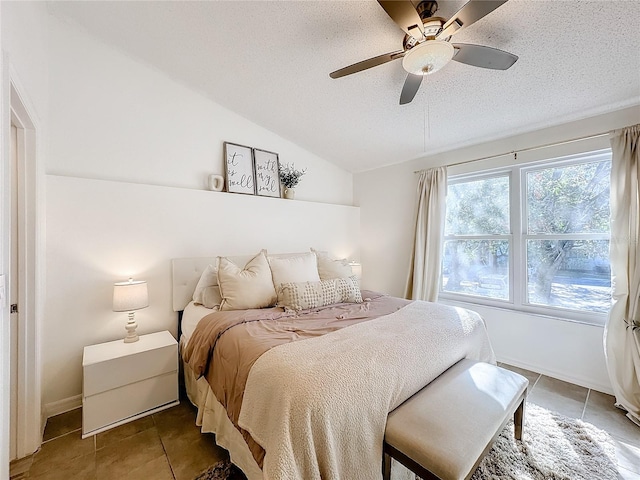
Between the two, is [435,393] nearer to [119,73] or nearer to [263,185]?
[263,185]

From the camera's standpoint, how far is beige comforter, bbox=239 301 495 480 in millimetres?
1013

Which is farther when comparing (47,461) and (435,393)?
(47,461)

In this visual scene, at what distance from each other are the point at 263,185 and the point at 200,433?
2.40 meters

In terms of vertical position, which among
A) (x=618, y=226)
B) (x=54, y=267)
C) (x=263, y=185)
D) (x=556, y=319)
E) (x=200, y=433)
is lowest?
(x=200, y=433)

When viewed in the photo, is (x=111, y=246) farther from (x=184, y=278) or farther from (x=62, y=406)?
(x=62, y=406)

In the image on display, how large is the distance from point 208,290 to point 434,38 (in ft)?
7.91

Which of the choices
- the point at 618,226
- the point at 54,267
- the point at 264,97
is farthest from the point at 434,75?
the point at 54,267

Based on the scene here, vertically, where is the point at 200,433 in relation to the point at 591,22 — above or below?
below

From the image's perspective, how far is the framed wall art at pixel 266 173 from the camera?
3178 mm

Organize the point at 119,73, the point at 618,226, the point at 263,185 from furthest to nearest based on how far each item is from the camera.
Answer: the point at 263,185 → the point at 119,73 → the point at 618,226

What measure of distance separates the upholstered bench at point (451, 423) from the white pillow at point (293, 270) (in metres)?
1.36

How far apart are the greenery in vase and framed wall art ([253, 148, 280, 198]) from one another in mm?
76

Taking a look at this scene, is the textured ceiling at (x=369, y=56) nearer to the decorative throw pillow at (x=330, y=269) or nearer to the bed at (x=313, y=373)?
the decorative throw pillow at (x=330, y=269)

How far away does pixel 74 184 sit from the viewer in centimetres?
209
